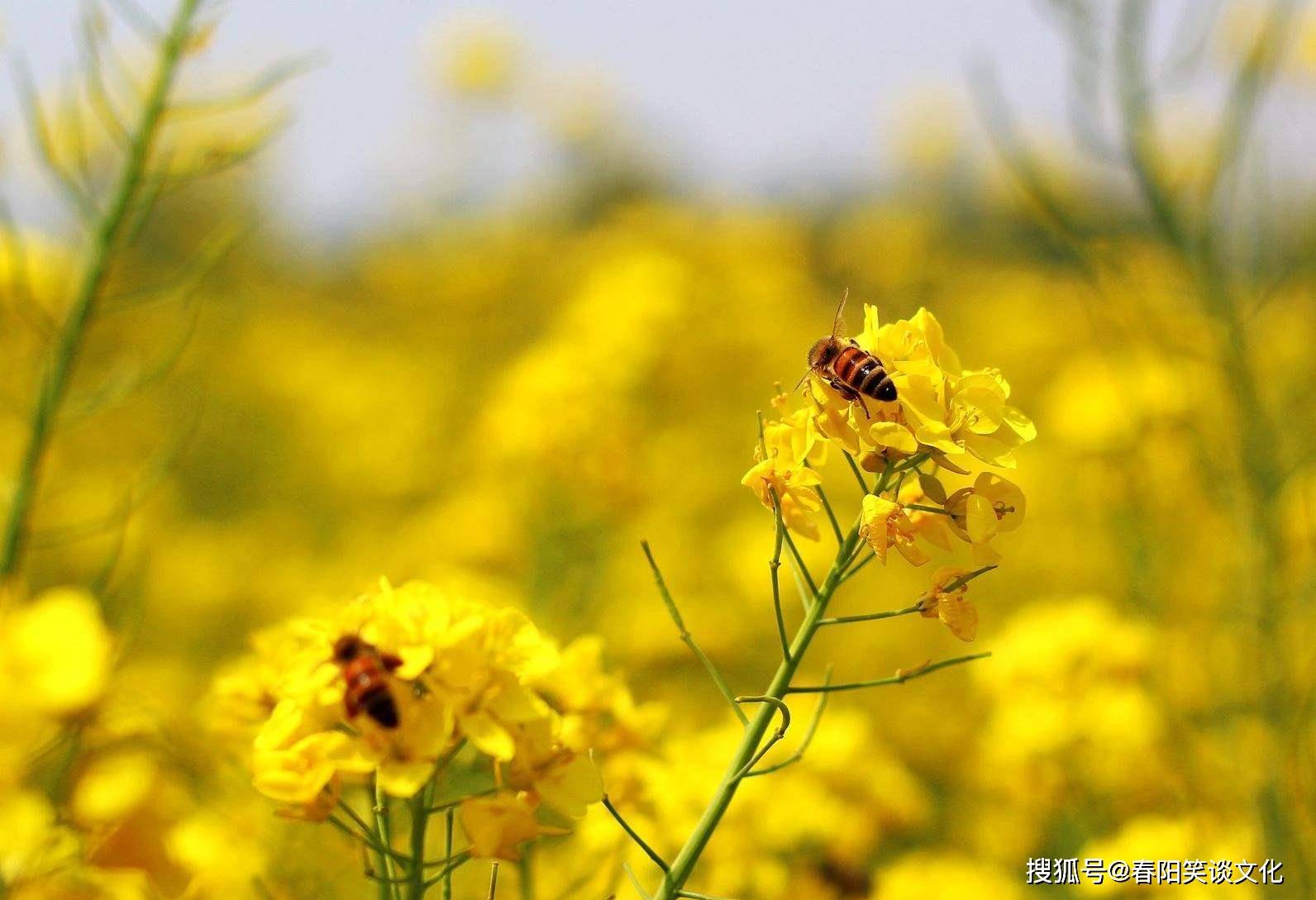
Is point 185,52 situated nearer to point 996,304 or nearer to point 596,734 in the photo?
point 596,734

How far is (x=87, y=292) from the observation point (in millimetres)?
1667

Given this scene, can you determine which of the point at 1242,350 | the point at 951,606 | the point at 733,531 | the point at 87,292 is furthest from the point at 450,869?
the point at 733,531

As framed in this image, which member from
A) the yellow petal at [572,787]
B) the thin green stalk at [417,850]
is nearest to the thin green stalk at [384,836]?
the thin green stalk at [417,850]

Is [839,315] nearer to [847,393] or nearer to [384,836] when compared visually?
[847,393]

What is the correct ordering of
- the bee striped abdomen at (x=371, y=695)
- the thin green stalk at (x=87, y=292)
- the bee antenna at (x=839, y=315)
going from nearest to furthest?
1. the bee striped abdomen at (x=371, y=695)
2. the bee antenna at (x=839, y=315)
3. the thin green stalk at (x=87, y=292)

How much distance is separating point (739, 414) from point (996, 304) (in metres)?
2.82

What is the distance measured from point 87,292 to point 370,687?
0.96m

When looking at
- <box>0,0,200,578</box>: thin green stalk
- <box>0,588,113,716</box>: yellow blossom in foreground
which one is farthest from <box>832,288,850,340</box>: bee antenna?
<box>0,0,200,578</box>: thin green stalk

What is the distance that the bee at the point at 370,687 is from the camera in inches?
38.3

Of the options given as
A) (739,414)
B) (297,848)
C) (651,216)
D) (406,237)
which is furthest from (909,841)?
(406,237)

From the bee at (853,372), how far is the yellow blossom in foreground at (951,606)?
0.16 m

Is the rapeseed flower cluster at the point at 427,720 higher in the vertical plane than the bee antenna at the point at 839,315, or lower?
lower

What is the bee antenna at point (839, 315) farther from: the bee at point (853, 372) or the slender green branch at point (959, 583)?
the slender green branch at point (959, 583)

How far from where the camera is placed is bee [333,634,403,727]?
3.19 ft
